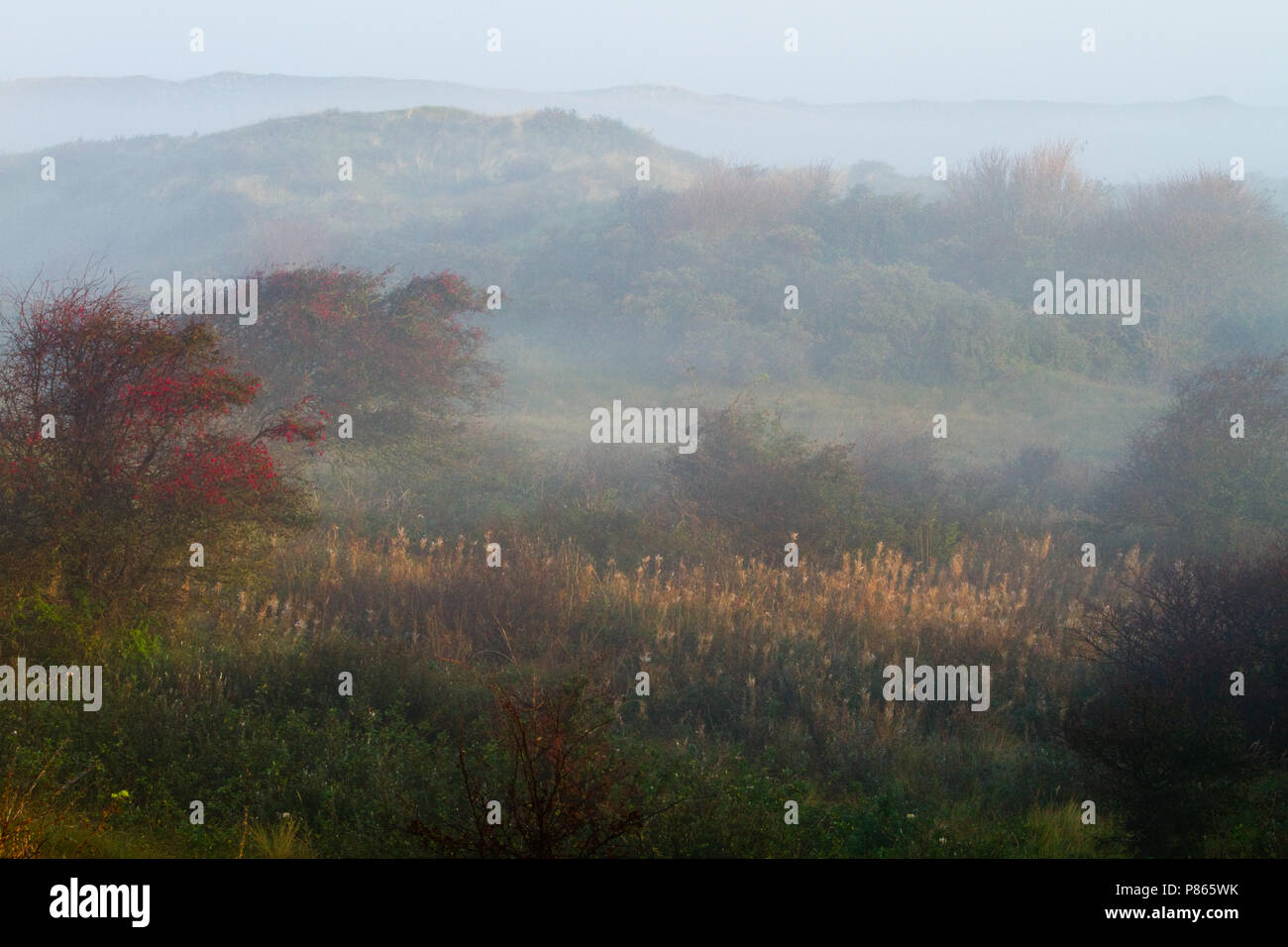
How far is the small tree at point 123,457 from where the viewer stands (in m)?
6.93

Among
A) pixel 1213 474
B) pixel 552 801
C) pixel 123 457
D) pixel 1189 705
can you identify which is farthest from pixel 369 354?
pixel 1213 474

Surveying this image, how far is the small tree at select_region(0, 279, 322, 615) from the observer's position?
693cm

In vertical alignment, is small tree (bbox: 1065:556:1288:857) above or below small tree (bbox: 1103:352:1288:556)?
below

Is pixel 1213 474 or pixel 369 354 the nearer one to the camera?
pixel 1213 474

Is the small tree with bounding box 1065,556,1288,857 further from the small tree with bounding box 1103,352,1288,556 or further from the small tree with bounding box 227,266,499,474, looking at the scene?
the small tree with bounding box 227,266,499,474

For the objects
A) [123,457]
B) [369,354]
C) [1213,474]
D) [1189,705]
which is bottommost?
[1189,705]

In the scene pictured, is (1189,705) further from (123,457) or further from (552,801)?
(123,457)

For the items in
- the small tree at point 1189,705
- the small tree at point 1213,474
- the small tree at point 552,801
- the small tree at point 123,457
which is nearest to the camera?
the small tree at point 552,801

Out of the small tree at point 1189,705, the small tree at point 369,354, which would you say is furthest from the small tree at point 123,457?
the small tree at point 1189,705

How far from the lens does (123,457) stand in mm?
7281

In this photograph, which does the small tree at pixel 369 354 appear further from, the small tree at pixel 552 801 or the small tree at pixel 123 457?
the small tree at pixel 552 801

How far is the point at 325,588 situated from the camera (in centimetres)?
926

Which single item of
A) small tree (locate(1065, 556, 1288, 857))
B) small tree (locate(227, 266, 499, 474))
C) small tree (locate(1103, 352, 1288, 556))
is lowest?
small tree (locate(1065, 556, 1288, 857))

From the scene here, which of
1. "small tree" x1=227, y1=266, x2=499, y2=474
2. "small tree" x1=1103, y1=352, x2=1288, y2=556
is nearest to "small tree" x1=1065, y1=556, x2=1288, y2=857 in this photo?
"small tree" x1=1103, y1=352, x2=1288, y2=556
